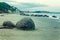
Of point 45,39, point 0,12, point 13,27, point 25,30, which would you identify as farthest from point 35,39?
point 0,12

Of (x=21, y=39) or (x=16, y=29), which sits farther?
(x=16, y=29)

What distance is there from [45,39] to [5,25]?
26.9 ft

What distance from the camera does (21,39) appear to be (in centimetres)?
1917

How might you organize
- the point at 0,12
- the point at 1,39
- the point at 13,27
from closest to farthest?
the point at 1,39 < the point at 13,27 < the point at 0,12

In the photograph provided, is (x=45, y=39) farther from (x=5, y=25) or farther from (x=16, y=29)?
(x=5, y=25)

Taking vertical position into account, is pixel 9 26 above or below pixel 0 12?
above

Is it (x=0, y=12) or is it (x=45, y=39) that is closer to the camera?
(x=45, y=39)

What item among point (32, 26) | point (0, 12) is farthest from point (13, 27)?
point (0, 12)

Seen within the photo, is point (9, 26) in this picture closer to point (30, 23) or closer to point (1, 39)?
point (30, 23)

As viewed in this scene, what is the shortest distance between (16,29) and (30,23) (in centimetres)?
147

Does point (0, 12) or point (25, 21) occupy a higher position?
point (25, 21)

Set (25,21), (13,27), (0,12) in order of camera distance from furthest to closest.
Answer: (0,12) → (13,27) → (25,21)

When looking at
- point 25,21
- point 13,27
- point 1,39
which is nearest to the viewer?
point 1,39

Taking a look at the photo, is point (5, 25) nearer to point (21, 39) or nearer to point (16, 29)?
point (16, 29)
